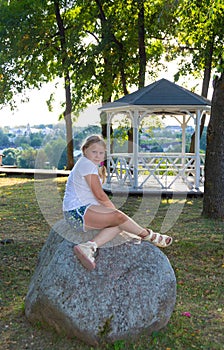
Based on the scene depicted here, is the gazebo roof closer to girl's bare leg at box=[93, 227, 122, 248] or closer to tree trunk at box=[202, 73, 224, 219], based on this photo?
tree trunk at box=[202, 73, 224, 219]

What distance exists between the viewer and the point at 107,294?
4617mm

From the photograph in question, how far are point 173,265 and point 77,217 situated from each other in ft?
8.36

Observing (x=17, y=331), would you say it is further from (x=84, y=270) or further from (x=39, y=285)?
(x=84, y=270)

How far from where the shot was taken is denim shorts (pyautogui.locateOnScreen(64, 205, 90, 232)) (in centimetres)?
510

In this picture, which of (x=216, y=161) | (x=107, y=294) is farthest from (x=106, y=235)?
(x=216, y=161)

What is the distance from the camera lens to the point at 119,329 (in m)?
4.56

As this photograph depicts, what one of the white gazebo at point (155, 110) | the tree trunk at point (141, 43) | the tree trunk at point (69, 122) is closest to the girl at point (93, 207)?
the white gazebo at point (155, 110)

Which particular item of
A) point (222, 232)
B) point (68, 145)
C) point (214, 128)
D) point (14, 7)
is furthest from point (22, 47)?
point (222, 232)

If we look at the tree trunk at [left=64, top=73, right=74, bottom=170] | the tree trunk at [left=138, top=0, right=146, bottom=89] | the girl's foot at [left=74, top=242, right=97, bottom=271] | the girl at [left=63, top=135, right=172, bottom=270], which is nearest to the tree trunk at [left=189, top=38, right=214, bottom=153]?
the tree trunk at [left=138, top=0, right=146, bottom=89]

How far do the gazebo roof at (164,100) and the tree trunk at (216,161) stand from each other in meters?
3.76

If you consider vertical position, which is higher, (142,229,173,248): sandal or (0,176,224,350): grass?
(142,229,173,248): sandal

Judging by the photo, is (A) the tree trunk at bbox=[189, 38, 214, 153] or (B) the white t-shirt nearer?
(B) the white t-shirt

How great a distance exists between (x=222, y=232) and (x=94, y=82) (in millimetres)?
14544

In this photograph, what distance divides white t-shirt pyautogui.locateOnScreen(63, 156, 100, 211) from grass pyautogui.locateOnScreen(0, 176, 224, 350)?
1.28 meters
